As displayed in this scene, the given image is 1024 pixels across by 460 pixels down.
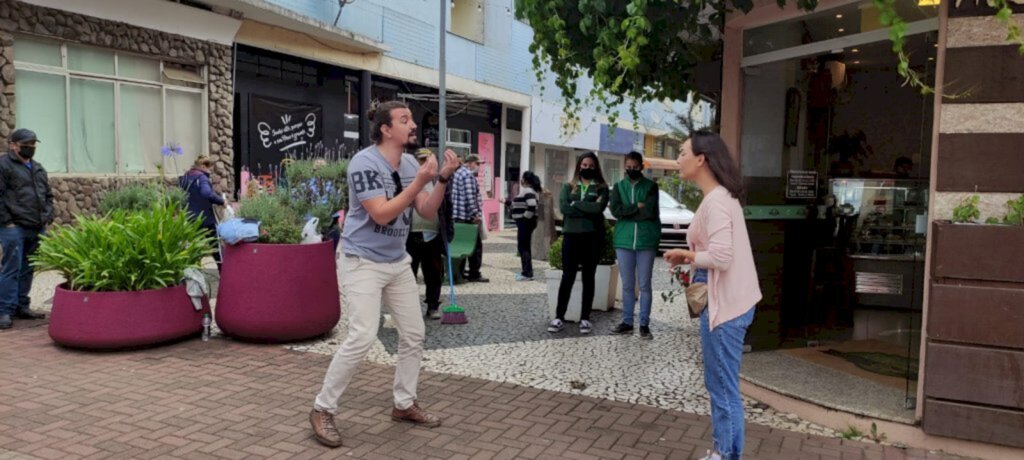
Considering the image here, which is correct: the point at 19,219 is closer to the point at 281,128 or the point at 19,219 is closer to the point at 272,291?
the point at 272,291

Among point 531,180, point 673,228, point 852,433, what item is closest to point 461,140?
point 673,228

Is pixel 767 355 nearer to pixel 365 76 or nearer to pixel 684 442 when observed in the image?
pixel 684 442

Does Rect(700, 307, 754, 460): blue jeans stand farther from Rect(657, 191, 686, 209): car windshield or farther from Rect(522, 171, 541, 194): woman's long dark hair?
Rect(657, 191, 686, 209): car windshield

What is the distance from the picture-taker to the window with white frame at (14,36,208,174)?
10.6 meters

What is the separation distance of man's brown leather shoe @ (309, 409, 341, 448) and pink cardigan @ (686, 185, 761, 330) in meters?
2.07

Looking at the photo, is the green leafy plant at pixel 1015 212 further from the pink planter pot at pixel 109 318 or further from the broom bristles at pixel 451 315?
the pink planter pot at pixel 109 318

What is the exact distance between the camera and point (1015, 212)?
3.96 m

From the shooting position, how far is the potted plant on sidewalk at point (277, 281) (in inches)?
239

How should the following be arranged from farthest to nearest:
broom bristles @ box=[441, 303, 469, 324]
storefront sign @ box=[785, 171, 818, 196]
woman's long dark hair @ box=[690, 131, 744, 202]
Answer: broom bristles @ box=[441, 303, 469, 324] → storefront sign @ box=[785, 171, 818, 196] → woman's long dark hair @ box=[690, 131, 744, 202]

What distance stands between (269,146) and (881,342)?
11.5m

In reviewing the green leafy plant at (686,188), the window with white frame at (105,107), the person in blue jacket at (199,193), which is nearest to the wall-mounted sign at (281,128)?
the window with white frame at (105,107)

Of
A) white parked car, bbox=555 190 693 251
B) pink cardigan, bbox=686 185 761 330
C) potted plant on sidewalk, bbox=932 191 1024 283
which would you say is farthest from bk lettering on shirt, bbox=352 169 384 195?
white parked car, bbox=555 190 693 251

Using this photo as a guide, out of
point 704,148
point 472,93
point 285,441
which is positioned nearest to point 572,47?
point 704,148

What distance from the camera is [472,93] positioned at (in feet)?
66.5
